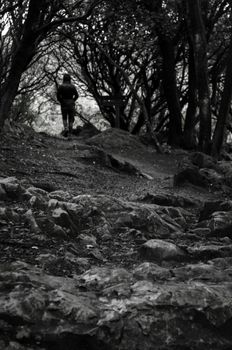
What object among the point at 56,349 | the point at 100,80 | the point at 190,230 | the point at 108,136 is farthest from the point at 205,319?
the point at 100,80

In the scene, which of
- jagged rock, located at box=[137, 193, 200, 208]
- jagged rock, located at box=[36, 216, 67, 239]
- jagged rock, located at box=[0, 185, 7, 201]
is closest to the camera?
jagged rock, located at box=[36, 216, 67, 239]

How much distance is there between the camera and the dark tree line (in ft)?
30.1

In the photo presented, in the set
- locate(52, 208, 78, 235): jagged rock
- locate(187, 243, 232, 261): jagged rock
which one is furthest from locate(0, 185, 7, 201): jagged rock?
locate(187, 243, 232, 261): jagged rock

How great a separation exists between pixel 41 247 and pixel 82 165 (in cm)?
597

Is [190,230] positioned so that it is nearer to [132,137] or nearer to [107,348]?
[107,348]

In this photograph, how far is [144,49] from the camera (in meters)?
17.7

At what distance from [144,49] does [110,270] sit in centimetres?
1496

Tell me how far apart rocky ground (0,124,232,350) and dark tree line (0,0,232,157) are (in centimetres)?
337

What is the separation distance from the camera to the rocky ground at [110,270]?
2865 mm

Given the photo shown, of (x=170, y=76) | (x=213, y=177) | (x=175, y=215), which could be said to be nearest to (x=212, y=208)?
(x=175, y=215)

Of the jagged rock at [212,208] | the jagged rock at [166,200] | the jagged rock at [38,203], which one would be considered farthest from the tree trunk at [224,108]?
the jagged rock at [38,203]

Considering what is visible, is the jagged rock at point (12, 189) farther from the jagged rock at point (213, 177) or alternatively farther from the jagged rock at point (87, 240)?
the jagged rock at point (213, 177)

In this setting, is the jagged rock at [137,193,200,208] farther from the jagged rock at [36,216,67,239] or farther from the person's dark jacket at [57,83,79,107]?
the person's dark jacket at [57,83,79,107]

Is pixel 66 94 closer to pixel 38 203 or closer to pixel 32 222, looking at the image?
pixel 38 203
